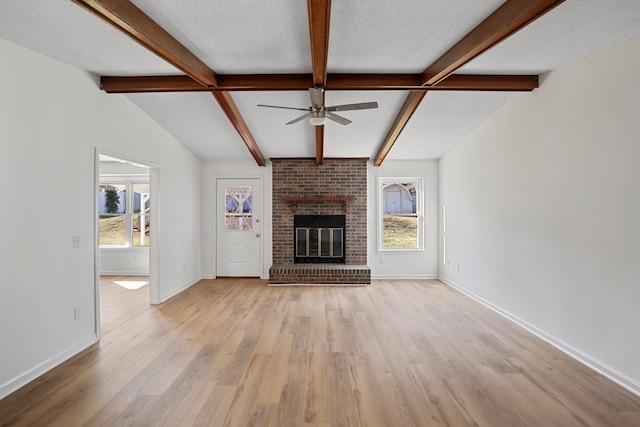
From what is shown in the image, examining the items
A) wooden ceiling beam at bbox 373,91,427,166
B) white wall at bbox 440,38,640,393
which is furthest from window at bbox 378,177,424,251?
white wall at bbox 440,38,640,393

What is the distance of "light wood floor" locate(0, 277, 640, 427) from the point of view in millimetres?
2135

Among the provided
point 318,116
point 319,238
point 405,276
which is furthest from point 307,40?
point 405,276

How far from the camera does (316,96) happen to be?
3.20 metres

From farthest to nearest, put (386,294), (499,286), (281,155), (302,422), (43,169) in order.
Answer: (281,155)
(386,294)
(499,286)
(43,169)
(302,422)

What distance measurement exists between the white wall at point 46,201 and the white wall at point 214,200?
253 cm

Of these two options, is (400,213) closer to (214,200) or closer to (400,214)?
(400,214)

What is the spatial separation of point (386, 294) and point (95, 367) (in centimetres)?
386

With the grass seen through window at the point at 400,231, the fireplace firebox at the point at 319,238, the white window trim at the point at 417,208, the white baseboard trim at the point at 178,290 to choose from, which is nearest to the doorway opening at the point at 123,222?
the white baseboard trim at the point at 178,290

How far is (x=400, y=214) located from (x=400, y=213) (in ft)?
0.07

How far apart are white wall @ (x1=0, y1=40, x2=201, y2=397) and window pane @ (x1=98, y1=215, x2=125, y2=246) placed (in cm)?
375

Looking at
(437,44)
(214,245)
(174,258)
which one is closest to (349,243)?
(214,245)

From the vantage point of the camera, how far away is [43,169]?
279cm

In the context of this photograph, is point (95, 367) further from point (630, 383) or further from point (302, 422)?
point (630, 383)

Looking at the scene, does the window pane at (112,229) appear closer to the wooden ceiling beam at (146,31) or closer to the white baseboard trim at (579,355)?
the wooden ceiling beam at (146,31)
